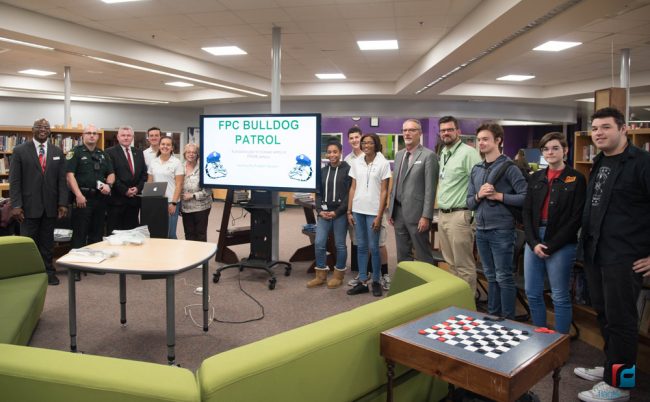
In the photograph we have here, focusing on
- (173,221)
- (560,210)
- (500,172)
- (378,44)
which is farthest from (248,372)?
(378,44)

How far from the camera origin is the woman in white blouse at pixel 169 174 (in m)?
5.09

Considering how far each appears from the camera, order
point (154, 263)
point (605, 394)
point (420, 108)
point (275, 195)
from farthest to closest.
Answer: point (420, 108) → point (275, 195) → point (154, 263) → point (605, 394)

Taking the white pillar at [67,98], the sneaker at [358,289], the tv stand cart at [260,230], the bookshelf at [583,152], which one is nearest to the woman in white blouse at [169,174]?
the tv stand cart at [260,230]

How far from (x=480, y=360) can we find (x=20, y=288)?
3119 mm

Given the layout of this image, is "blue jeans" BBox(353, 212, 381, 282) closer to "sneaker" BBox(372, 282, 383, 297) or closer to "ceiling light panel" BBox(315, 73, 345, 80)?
"sneaker" BBox(372, 282, 383, 297)

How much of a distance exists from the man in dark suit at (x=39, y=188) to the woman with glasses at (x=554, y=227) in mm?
4253

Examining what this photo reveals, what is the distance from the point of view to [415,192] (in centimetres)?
406

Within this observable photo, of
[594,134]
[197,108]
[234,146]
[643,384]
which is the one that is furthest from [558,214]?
[197,108]

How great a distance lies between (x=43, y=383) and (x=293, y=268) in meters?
4.23

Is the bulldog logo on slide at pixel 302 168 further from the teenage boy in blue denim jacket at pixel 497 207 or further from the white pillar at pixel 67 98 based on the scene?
the white pillar at pixel 67 98

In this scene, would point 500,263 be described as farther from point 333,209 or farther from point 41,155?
point 41,155

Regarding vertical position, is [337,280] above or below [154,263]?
below

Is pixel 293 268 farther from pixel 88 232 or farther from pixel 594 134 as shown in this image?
pixel 594 134

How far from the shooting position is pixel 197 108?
15.3 metres
